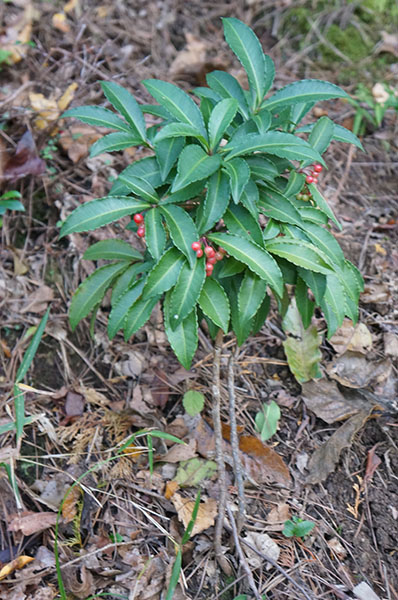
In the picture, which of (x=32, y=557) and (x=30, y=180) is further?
(x=30, y=180)

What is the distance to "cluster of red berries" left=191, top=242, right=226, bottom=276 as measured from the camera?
1.54 meters

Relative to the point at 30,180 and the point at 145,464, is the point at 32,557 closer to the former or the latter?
the point at 145,464

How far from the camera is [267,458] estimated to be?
2080 mm

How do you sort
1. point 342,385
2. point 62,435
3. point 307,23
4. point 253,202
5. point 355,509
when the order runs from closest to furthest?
point 253,202
point 355,509
point 62,435
point 342,385
point 307,23

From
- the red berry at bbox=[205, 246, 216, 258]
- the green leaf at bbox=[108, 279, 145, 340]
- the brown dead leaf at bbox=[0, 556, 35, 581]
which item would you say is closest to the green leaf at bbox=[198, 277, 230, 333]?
the red berry at bbox=[205, 246, 216, 258]

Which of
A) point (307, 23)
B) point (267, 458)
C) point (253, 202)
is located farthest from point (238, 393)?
point (307, 23)

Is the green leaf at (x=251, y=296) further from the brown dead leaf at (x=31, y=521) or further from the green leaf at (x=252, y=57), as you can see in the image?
the brown dead leaf at (x=31, y=521)

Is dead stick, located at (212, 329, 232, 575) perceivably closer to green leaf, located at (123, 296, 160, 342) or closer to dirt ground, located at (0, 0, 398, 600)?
dirt ground, located at (0, 0, 398, 600)

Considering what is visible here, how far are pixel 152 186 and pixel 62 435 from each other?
1079 mm

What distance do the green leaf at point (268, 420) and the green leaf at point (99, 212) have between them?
1.04 m

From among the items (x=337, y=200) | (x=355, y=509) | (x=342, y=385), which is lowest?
(x=355, y=509)

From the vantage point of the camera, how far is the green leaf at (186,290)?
1.55 meters

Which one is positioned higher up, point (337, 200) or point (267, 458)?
point (337, 200)

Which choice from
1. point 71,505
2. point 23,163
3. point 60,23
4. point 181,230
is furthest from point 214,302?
point 60,23
